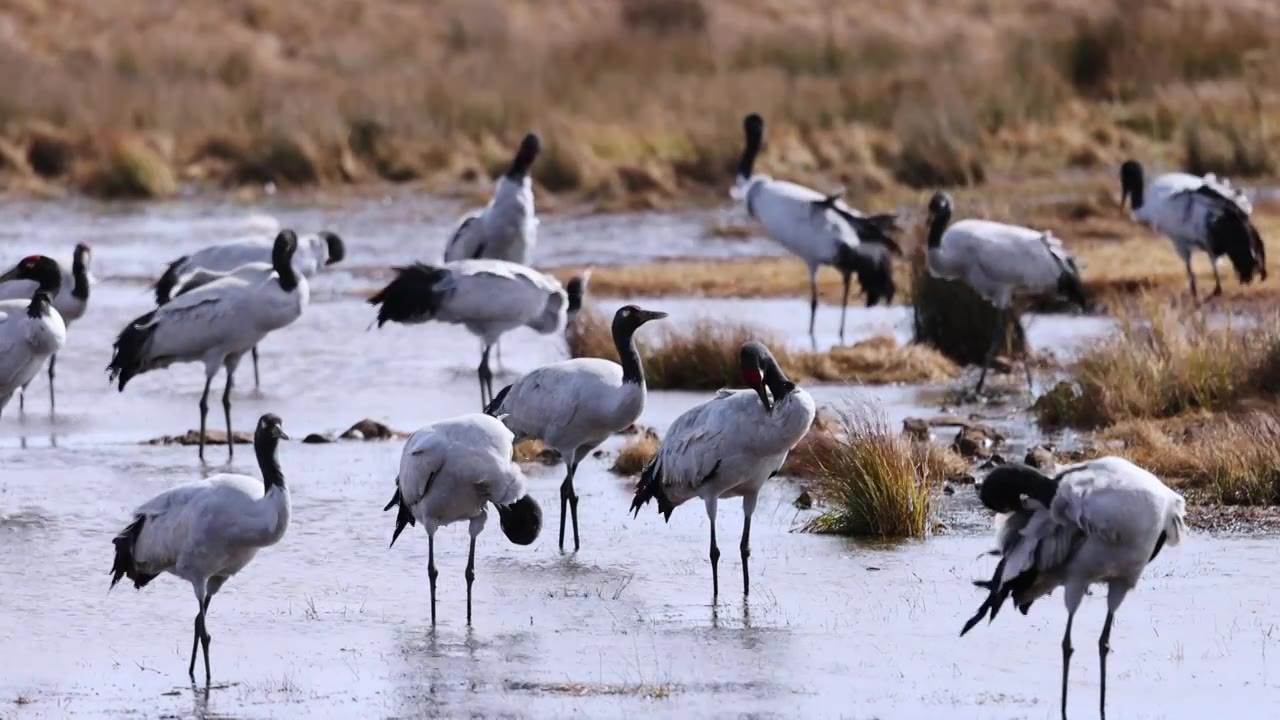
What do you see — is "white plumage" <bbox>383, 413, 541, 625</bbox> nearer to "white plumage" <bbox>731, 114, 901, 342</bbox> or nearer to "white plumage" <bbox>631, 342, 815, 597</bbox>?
"white plumage" <bbox>631, 342, 815, 597</bbox>

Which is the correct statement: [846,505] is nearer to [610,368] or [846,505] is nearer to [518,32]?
[610,368]

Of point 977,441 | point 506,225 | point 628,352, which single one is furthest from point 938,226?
point 628,352

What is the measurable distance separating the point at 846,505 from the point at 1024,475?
331 cm

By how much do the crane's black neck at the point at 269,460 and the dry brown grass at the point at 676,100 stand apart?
20.6 metres

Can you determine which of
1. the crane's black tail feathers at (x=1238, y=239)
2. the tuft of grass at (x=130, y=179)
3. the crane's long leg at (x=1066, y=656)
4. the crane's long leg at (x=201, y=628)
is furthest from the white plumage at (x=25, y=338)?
the tuft of grass at (x=130, y=179)

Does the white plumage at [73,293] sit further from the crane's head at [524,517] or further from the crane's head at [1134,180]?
the crane's head at [1134,180]

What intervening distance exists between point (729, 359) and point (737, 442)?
626 centimetres

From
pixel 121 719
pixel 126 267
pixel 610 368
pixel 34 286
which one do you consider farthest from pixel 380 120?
pixel 121 719

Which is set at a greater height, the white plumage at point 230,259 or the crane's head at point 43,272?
the crane's head at point 43,272

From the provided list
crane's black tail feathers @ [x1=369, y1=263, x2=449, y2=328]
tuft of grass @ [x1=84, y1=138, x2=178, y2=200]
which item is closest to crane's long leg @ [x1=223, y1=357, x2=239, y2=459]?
crane's black tail feathers @ [x1=369, y1=263, x2=449, y2=328]

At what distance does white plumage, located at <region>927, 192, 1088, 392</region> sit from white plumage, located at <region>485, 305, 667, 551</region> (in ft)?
17.2

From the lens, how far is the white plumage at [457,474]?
972 cm

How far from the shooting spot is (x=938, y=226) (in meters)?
16.7

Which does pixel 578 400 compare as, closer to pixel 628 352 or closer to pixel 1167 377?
pixel 628 352
